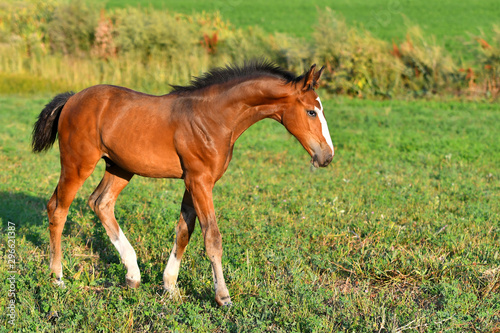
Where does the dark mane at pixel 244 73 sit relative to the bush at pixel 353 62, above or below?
above

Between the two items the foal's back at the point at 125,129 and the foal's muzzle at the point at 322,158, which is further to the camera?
the foal's back at the point at 125,129

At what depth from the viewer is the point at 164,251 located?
5.27 meters

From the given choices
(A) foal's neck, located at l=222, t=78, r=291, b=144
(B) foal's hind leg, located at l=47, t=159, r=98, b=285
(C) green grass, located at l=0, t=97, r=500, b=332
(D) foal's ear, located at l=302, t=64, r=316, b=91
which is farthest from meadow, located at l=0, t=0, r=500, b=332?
(D) foal's ear, located at l=302, t=64, r=316, b=91

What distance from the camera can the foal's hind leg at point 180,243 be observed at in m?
4.37

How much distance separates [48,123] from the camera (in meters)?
4.84

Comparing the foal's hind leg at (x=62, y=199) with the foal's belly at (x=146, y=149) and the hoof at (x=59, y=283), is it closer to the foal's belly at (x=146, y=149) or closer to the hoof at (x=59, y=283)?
the hoof at (x=59, y=283)

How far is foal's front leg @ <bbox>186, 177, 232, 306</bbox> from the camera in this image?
4051mm

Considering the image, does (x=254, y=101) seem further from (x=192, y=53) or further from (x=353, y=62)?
(x=192, y=53)

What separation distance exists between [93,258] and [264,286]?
1.99 metres

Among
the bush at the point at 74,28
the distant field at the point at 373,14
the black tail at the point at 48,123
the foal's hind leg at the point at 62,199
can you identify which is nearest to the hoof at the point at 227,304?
the foal's hind leg at the point at 62,199

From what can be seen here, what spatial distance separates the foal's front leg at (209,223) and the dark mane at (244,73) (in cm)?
88

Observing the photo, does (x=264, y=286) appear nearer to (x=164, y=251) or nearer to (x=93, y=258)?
(x=164, y=251)

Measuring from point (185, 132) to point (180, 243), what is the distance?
1.04 metres

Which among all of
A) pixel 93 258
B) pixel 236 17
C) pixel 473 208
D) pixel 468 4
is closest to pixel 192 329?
pixel 93 258
